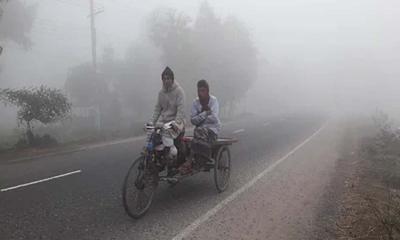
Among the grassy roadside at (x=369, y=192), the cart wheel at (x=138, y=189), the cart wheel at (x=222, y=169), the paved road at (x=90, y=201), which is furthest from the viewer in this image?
the cart wheel at (x=222, y=169)

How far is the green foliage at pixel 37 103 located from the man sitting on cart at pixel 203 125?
32.8ft

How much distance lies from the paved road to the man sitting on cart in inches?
29.3

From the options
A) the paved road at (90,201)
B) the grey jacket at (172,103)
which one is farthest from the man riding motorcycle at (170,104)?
the paved road at (90,201)

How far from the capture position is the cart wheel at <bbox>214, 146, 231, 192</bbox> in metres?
7.64

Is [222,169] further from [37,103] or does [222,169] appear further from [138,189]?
[37,103]

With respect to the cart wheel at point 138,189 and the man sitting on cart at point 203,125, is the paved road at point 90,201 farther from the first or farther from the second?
the man sitting on cart at point 203,125

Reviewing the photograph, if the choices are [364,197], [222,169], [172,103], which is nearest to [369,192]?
[364,197]

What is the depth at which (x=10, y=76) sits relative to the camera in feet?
233

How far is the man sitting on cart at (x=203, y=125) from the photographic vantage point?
7.22 m

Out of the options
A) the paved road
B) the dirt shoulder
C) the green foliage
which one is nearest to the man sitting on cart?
the paved road

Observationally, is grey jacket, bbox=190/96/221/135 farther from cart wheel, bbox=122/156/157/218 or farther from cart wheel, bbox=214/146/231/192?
cart wheel, bbox=122/156/157/218

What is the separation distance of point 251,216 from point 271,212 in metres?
0.46

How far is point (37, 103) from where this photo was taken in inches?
613

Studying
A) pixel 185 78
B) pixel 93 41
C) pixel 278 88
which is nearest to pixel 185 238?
pixel 93 41
